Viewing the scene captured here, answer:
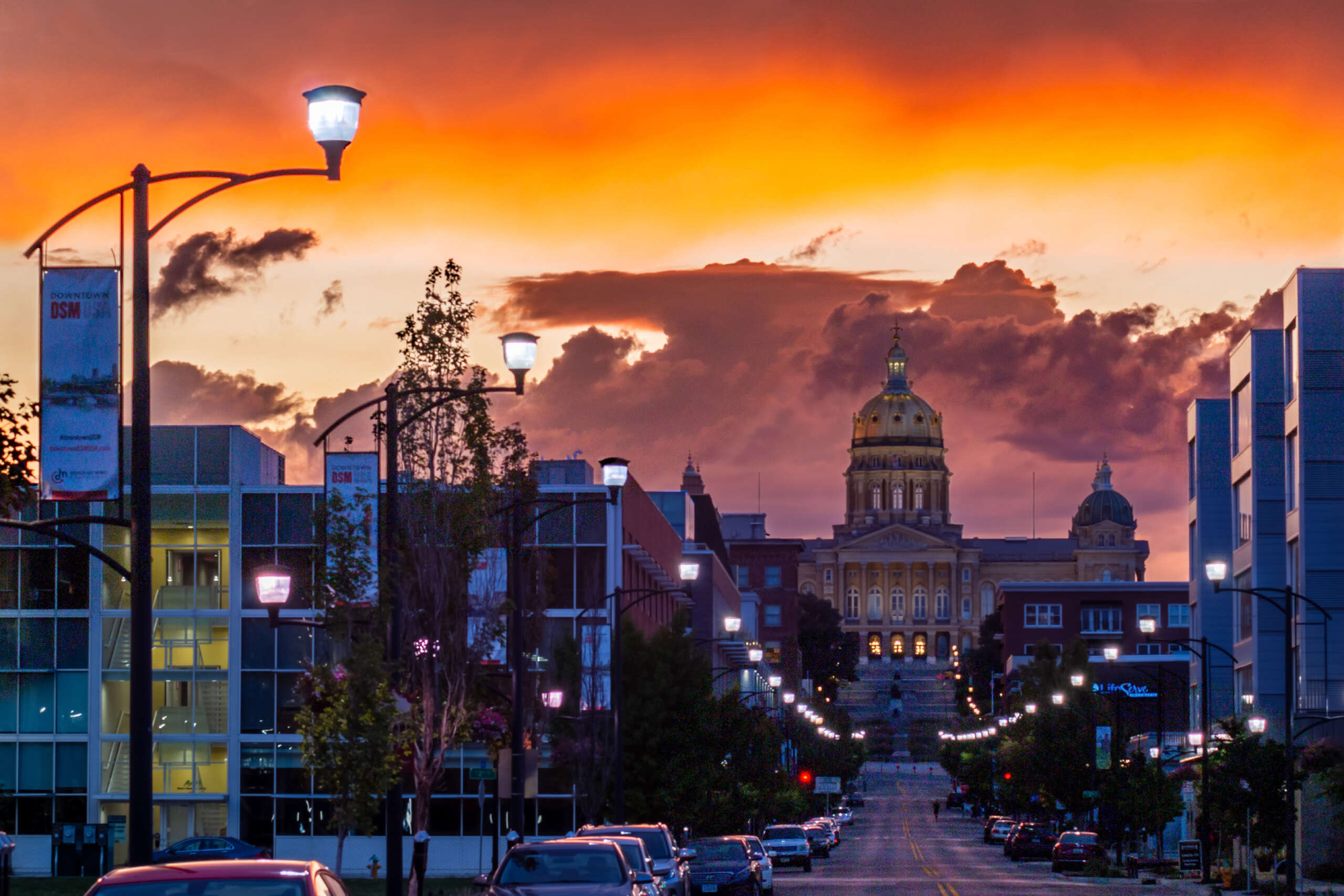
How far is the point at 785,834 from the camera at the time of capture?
205 feet

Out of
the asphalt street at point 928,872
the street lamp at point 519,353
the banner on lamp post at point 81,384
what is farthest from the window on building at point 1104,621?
the banner on lamp post at point 81,384

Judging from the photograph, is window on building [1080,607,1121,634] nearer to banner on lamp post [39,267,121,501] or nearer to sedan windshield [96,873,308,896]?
banner on lamp post [39,267,121,501]

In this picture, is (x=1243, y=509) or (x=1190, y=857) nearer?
(x=1190, y=857)

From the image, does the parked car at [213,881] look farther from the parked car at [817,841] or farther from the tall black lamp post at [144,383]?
the parked car at [817,841]

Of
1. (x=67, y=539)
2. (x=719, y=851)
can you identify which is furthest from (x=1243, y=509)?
(x=67, y=539)

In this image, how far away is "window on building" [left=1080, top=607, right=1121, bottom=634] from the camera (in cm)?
15888

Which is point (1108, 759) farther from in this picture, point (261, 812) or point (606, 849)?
point (606, 849)

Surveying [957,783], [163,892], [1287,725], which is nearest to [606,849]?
[163,892]

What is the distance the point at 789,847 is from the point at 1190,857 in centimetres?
1231

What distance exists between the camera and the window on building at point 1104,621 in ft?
521

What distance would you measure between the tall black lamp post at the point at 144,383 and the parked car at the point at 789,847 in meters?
44.4

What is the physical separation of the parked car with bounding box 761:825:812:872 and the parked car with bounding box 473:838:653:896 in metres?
37.5

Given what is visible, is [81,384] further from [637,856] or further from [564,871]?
[637,856]

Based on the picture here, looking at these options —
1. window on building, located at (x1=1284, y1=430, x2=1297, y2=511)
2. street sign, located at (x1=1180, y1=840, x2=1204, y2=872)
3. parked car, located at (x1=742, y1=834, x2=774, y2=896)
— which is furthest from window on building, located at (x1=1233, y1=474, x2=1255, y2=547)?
parked car, located at (x1=742, y1=834, x2=774, y2=896)
